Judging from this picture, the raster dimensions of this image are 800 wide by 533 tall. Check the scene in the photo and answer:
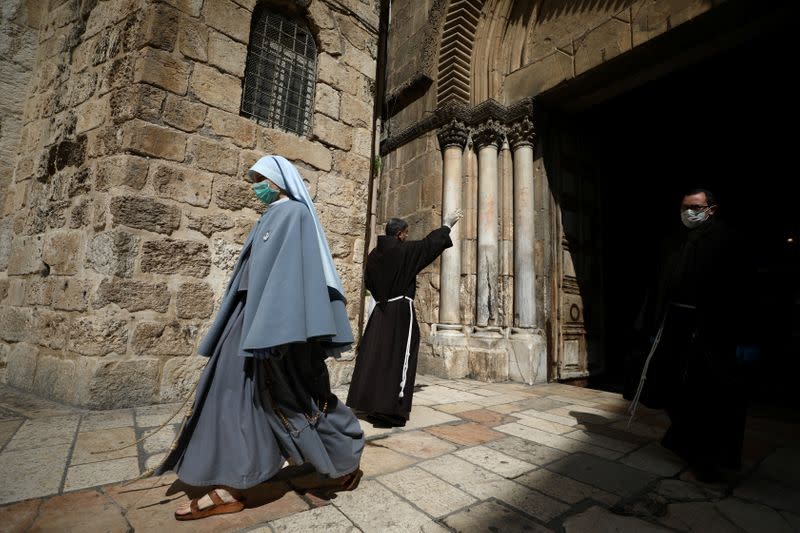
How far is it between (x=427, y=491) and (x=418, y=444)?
0.72 meters

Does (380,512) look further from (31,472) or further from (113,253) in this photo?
(113,253)

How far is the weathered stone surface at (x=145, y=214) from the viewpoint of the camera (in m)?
3.15

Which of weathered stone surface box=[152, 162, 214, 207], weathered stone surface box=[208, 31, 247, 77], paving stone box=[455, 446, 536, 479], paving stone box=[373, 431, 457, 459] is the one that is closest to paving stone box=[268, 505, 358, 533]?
paving stone box=[373, 431, 457, 459]

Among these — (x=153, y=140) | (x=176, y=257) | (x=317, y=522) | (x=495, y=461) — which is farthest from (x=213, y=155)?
(x=495, y=461)

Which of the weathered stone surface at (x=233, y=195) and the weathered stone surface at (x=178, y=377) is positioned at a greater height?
Result: the weathered stone surface at (x=233, y=195)

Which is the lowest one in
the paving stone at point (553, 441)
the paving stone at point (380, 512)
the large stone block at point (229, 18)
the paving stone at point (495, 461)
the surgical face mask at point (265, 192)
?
the paving stone at point (380, 512)

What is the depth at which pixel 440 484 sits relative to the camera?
1.95 meters

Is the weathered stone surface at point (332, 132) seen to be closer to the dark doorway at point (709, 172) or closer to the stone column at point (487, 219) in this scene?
the stone column at point (487, 219)

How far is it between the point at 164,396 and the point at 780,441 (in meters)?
4.85

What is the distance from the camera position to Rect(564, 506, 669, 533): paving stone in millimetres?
1593

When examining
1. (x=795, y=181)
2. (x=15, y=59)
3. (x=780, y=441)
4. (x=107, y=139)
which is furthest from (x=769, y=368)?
(x=15, y=59)

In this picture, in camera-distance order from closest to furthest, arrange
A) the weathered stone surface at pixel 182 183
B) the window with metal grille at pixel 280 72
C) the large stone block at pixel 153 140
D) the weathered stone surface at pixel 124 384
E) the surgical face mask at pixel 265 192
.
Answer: the surgical face mask at pixel 265 192
the weathered stone surface at pixel 124 384
the large stone block at pixel 153 140
the weathered stone surface at pixel 182 183
the window with metal grille at pixel 280 72

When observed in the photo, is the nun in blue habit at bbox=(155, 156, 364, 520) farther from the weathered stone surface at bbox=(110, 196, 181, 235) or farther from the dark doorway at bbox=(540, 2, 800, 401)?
the dark doorway at bbox=(540, 2, 800, 401)

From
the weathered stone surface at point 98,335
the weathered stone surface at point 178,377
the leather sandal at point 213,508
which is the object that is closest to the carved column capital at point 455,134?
the weathered stone surface at point 178,377
